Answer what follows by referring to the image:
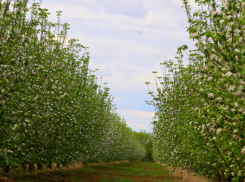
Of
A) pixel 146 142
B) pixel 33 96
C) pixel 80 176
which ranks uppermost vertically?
pixel 33 96

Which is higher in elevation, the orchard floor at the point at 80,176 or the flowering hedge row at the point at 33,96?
the flowering hedge row at the point at 33,96

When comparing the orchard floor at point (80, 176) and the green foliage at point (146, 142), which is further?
the green foliage at point (146, 142)

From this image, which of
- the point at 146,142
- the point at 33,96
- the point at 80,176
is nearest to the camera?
the point at 33,96

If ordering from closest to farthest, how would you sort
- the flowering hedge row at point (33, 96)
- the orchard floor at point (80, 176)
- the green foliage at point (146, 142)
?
the flowering hedge row at point (33, 96)
the orchard floor at point (80, 176)
the green foliage at point (146, 142)

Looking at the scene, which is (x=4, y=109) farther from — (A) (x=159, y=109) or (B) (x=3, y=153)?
(A) (x=159, y=109)

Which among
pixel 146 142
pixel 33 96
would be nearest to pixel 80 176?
pixel 33 96

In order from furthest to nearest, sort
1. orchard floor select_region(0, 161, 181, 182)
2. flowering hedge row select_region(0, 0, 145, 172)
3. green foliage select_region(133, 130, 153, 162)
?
green foliage select_region(133, 130, 153, 162)
orchard floor select_region(0, 161, 181, 182)
flowering hedge row select_region(0, 0, 145, 172)

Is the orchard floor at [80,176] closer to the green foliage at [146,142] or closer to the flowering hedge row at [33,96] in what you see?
the flowering hedge row at [33,96]

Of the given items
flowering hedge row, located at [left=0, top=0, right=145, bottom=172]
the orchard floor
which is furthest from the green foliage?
flowering hedge row, located at [left=0, top=0, right=145, bottom=172]

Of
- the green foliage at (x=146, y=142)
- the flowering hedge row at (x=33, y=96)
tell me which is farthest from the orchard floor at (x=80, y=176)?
the green foliage at (x=146, y=142)

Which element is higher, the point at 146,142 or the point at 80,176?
the point at 80,176

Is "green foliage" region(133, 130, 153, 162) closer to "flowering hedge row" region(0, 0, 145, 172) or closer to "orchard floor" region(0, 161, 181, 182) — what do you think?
"orchard floor" region(0, 161, 181, 182)

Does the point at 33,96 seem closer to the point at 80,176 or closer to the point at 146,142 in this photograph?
the point at 80,176

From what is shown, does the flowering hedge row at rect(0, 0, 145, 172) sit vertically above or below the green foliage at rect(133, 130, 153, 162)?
above
